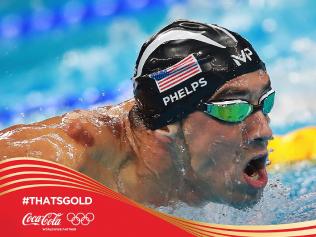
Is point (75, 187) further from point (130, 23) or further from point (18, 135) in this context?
point (130, 23)

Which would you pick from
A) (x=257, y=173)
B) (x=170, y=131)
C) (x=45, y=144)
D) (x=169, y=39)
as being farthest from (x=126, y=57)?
(x=257, y=173)

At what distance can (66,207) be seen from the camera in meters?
2.53

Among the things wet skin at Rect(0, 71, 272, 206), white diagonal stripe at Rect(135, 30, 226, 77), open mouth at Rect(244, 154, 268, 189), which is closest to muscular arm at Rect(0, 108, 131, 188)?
wet skin at Rect(0, 71, 272, 206)

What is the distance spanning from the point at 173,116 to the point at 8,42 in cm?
75

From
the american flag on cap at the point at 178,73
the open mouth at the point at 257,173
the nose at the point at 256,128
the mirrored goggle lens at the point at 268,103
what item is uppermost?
the american flag on cap at the point at 178,73

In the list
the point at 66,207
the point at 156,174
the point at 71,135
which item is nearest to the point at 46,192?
the point at 66,207

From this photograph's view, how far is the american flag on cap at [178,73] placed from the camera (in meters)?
2.40

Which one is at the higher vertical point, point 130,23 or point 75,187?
point 130,23

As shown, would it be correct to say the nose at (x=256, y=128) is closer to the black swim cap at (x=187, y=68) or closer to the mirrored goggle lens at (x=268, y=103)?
the mirrored goggle lens at (x=268, y=103)

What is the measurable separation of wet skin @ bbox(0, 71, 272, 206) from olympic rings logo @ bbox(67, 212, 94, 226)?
0.15 m

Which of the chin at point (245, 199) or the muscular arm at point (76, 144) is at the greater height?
the muscular arm at point (76, 144)

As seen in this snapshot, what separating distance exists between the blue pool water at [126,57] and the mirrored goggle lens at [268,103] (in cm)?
5

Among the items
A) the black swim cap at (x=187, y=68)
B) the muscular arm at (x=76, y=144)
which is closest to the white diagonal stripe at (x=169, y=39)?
the black swim cap at (x=187, y=68)

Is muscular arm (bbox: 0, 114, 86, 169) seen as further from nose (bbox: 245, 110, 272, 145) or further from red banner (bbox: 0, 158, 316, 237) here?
nose (bbox: 245, 110, 272, 145)
